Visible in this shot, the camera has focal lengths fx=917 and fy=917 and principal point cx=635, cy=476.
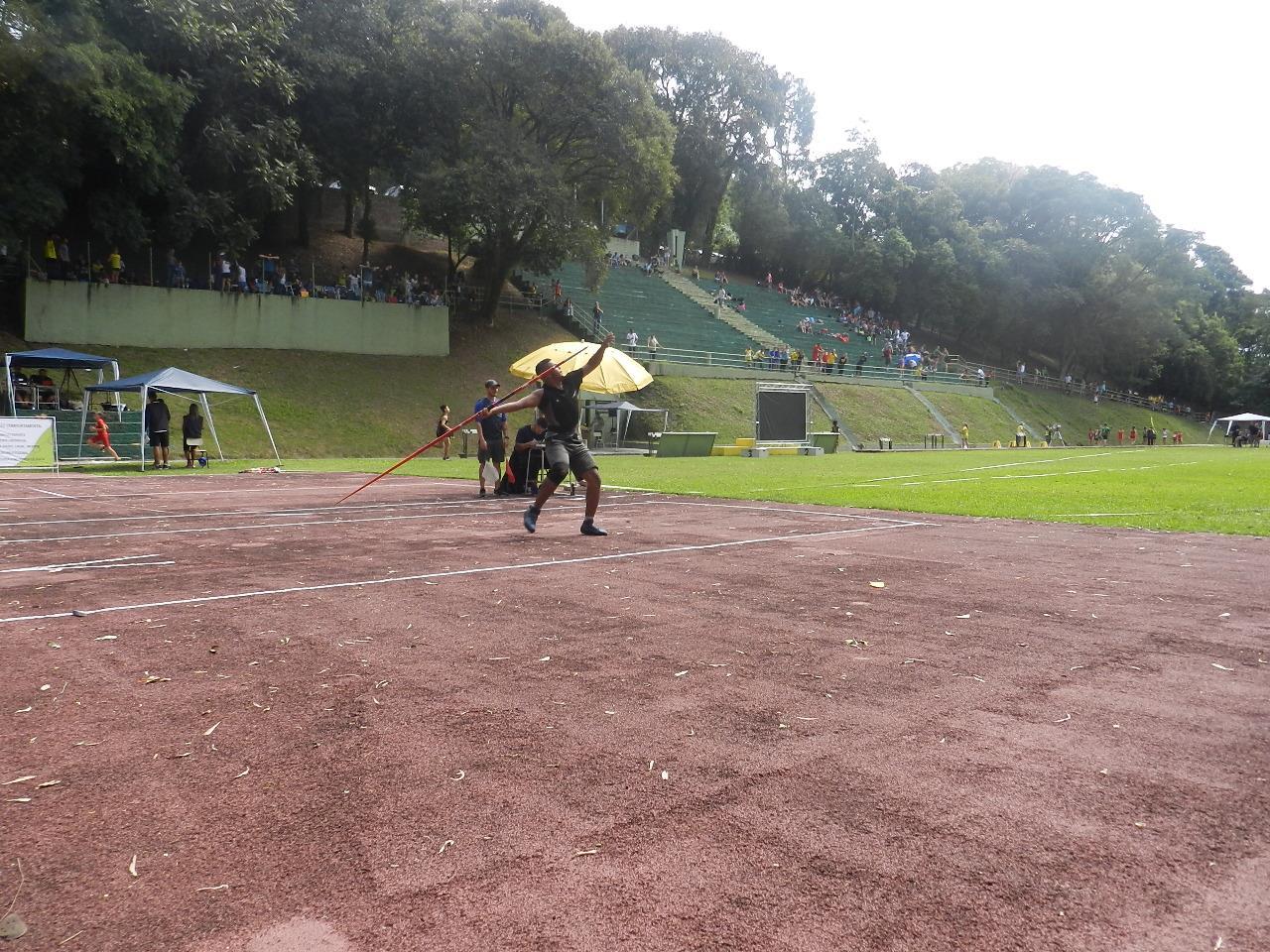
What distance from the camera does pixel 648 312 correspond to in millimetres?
52500

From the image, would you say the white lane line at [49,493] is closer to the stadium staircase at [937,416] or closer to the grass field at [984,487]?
the grass field at [984,487]

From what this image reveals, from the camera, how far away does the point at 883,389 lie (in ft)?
177

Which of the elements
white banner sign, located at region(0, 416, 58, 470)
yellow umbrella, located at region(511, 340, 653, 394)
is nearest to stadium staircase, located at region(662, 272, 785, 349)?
yellow umbrella, located at region(511, 340, 653, 394)

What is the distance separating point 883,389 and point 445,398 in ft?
90.3

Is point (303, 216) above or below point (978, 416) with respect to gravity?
above

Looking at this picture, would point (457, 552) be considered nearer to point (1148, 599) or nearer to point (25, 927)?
point (1148, 599)

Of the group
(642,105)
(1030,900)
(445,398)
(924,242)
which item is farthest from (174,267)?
(924,242)

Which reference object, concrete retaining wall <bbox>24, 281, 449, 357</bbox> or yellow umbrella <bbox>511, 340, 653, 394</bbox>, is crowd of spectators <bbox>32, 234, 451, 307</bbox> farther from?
yellow umbrella <bbox>511, 340, 653, 394</bbox>

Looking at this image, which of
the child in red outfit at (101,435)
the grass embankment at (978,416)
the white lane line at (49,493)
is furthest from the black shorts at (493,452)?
the grass embankment at (978,416)

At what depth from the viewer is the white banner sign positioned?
21.8 meters

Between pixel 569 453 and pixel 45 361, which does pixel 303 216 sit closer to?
pixel 45 361

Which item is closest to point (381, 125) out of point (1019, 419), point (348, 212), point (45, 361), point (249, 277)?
point (348, 212)

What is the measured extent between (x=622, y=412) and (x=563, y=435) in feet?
88.9

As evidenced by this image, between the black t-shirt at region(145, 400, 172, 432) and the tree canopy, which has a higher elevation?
the tree canopy
